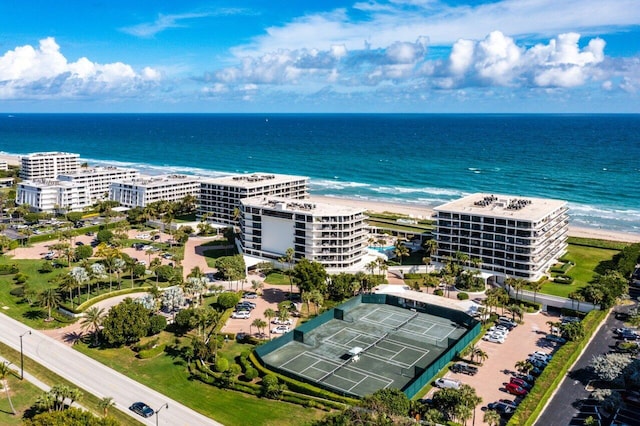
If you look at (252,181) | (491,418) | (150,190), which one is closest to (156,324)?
(491,418)

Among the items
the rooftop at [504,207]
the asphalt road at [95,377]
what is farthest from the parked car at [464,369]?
the rooftop at [504,207]

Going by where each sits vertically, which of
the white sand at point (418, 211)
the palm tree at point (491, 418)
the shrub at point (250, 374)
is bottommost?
the shrub at point (250, 374)

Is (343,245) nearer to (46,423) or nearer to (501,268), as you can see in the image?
(501,268)

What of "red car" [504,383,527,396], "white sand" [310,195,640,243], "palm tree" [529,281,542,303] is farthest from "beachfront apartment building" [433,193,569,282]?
"red car" [504,383,527,396]

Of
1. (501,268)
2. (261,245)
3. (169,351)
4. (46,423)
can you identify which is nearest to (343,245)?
(261,245)

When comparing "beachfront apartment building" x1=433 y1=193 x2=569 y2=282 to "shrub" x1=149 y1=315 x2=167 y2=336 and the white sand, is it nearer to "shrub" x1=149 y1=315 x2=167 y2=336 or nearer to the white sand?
the white sand

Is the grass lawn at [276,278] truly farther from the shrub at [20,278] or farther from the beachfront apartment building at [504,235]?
the shrub at [20,278]
